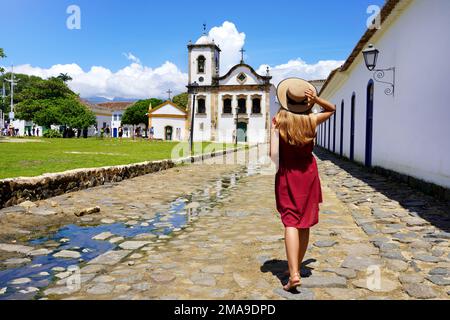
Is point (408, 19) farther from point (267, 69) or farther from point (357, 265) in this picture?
point (267, 69)

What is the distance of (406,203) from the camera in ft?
22.7

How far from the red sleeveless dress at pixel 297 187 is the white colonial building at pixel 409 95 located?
15.5 ft

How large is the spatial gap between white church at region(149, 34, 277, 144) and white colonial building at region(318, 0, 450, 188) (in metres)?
32.5

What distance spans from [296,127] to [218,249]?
5.57ft

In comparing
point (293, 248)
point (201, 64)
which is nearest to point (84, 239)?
point (293, 248)

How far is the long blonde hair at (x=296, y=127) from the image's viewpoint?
3.24 m

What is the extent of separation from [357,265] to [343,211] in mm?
2819

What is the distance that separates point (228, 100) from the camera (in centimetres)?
4853

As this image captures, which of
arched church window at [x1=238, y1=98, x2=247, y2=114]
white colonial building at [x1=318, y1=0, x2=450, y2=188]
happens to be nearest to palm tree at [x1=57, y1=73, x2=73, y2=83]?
arched church window at [x1=238, y1=98, x2=247, y2=114]

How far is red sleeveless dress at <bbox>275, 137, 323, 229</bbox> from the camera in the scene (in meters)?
3.28

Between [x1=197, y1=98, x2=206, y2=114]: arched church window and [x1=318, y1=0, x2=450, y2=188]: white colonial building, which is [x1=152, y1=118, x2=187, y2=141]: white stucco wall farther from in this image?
[x1=318, y1=0, x2=450, y2=188]: white colonial building

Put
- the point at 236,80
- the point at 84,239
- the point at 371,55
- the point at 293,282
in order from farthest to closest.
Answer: the point at 236,80, the point at 371,55, the point at 84,239, the point at 293,282

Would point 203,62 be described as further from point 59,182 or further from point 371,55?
point 59,182
